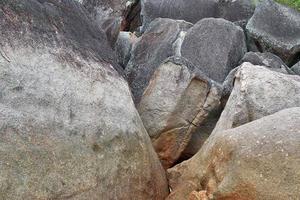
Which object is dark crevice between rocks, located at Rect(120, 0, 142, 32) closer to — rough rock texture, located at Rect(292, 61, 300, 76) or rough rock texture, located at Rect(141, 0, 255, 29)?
rough rock texture, located at Rect(141, 0, 255, 29)

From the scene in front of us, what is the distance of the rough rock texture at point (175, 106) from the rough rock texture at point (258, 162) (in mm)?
1634

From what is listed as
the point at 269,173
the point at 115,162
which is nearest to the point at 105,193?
the point at 115,162

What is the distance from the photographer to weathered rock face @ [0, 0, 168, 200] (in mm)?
5410

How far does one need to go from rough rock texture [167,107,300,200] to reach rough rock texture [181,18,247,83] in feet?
13.3

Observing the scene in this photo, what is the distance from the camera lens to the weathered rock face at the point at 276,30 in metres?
11.1

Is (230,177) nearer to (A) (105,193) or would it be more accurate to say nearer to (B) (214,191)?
(B) (214,191)

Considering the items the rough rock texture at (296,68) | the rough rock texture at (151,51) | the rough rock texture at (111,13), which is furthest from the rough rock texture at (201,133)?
the rough rock texture at (111,13)

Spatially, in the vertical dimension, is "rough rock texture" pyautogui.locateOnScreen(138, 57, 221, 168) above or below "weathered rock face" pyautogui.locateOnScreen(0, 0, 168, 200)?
below

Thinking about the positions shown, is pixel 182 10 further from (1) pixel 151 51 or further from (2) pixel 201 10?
(1) pixel 151 51

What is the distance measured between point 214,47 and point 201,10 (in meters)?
2.61

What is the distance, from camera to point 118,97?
662cm

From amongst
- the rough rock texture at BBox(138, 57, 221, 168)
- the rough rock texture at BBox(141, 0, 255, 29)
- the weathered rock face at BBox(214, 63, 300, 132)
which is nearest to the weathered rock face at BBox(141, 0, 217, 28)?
the rough rock texture at BBox(141, 0, 255, 29)

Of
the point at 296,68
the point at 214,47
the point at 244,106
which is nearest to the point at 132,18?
the point at 214,47

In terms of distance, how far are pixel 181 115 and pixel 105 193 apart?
2236mm
